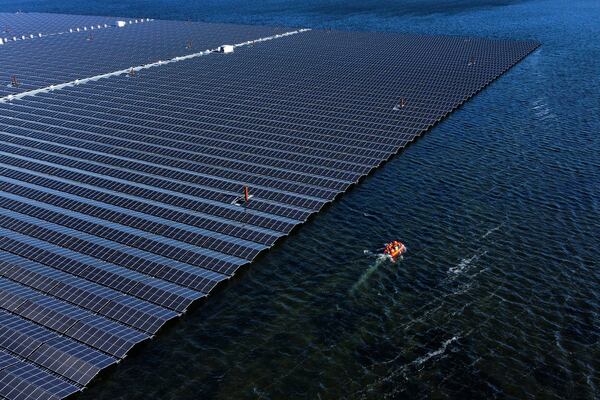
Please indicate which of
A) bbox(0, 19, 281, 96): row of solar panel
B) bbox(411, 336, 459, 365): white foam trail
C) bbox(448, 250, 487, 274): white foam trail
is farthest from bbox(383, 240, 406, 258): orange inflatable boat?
bbox(0, 19, 281, 96): row of solar panel

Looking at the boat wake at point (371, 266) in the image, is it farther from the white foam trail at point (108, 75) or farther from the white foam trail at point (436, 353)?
the white foam trail at point (108, 75)

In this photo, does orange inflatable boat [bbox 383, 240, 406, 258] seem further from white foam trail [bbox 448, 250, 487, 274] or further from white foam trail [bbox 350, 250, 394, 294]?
white foam trail [bbox 448, 250, 487, 274]

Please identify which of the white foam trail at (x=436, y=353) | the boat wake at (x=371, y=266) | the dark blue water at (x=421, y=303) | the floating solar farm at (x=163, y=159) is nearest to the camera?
the dark blue water at (x=421, y=303)

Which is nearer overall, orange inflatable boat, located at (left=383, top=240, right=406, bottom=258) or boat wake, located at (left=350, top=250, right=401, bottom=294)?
boat wake, located at (left=350, top=250, right=401, bottom=294)

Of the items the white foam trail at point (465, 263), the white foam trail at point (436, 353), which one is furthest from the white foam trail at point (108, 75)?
the white foam trail at point (436, 353)

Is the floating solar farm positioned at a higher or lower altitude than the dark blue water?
higher

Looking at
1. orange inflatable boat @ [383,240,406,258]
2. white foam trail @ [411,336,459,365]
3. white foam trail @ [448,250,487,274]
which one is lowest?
white foam trail @ [411,336,459,365]

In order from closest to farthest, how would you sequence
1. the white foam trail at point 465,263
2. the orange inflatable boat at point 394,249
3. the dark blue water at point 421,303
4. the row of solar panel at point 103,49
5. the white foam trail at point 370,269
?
the dark blue water at point 421,303, the white foam trail at point 370,269, the white foam trail at point 465,263, the orange inflatable boat at point 394,249, the row of solar panel at point 103,49
